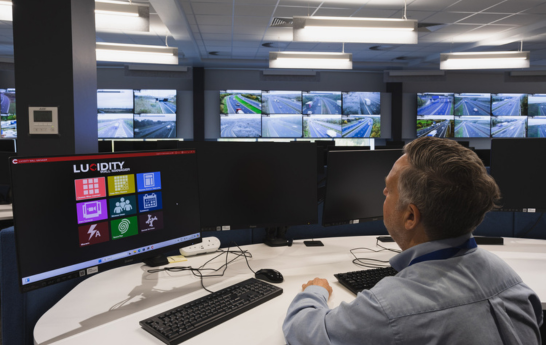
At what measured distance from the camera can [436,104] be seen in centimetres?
804

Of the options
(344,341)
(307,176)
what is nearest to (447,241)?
(344,341)

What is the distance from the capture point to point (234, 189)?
5.47 ft

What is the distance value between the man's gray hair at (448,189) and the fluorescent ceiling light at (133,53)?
448 cm

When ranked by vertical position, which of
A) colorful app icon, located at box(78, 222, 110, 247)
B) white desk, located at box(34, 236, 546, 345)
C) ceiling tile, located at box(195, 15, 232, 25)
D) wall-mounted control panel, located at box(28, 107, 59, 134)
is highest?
ceiling tile, located at box(195, 15, 232, 25)

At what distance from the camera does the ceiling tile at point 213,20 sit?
4.70 metres

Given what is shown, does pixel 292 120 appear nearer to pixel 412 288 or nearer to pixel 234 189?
pixel 234 189

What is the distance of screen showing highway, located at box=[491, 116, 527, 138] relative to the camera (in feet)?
26.9

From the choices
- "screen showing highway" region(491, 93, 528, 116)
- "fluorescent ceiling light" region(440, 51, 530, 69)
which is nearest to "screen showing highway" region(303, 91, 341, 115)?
"fluorescent ceiling light" region(440, 51, 530, 69)

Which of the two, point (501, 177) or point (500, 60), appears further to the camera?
point (500, 60)

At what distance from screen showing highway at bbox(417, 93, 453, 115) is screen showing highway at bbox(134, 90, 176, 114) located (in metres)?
5.12

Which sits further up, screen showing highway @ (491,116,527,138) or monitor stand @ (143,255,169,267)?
screen showing highway @ (491,116,527,138)

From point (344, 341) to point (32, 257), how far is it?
2.72 feet

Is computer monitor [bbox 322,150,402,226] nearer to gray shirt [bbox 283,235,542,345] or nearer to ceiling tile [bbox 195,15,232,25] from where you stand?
gray shirt [bbox 283,235,542,345]

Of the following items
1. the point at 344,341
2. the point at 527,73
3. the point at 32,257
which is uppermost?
the point at 527,73
